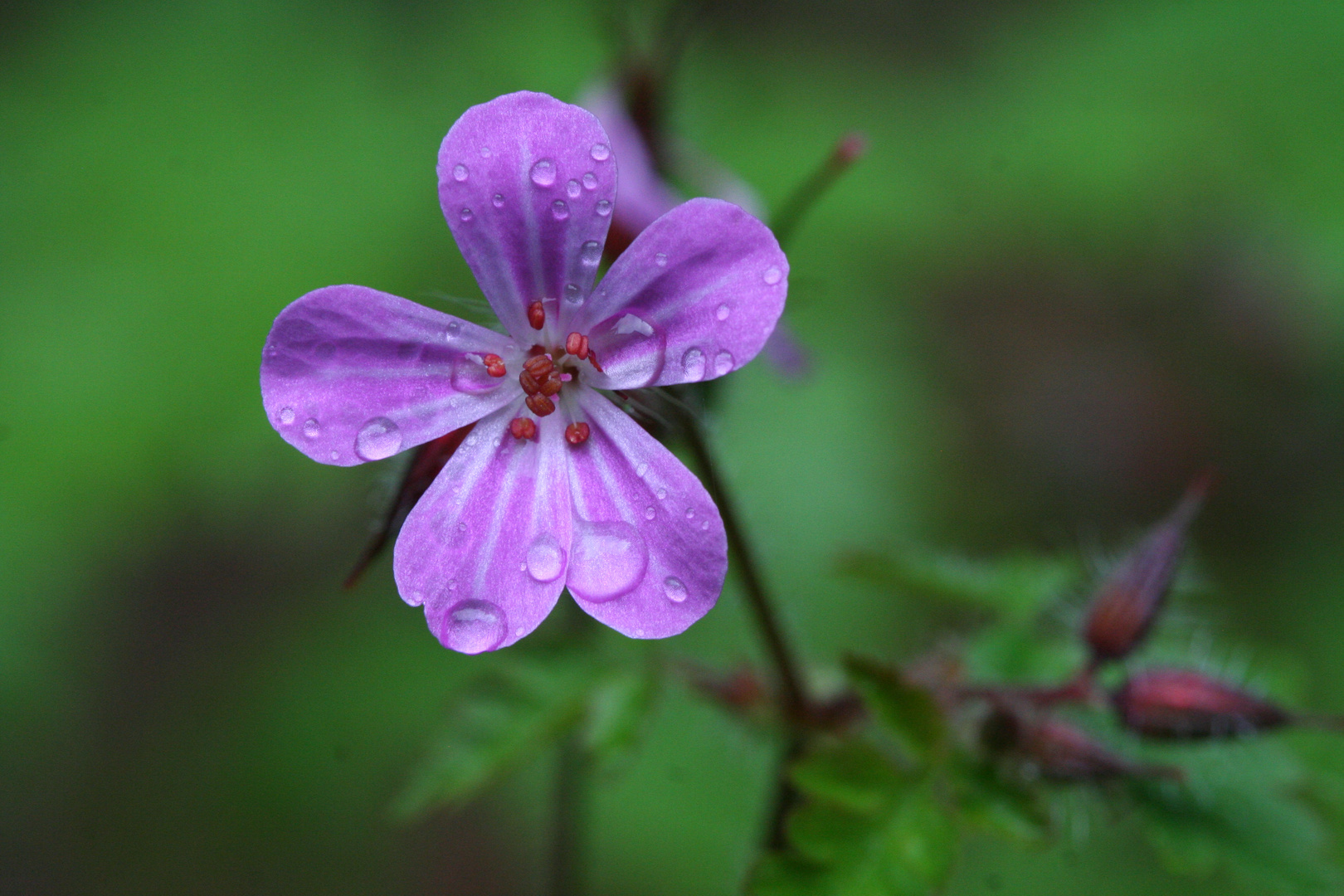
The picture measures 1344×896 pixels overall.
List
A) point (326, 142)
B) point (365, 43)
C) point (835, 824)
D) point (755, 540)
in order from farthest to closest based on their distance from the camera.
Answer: point (365, 43)
point (326, 142)
point (755, 540)
point (835, 824)

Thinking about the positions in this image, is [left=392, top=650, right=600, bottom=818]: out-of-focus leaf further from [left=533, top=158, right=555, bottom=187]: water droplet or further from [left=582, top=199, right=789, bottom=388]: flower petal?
[left=533, top=158, right=555, bottom=187]: water droplet

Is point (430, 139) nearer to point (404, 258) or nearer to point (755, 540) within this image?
point (404, 258)

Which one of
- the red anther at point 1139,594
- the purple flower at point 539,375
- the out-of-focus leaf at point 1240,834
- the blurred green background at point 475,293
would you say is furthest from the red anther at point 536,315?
the blurred green background at point 475,293

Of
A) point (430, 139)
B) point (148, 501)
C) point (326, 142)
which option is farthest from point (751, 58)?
point (148, 501)

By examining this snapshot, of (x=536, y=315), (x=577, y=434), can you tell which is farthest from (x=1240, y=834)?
(x=536, y=315)

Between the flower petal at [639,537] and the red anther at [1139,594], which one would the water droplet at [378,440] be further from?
the red anther at [1139,594]

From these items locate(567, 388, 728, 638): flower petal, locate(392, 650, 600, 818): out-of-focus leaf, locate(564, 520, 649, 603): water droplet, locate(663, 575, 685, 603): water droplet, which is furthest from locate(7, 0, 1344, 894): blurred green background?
locate(663, 575, 685, 603): water droplet

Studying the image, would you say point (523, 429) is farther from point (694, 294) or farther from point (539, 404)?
point (694, 294)
